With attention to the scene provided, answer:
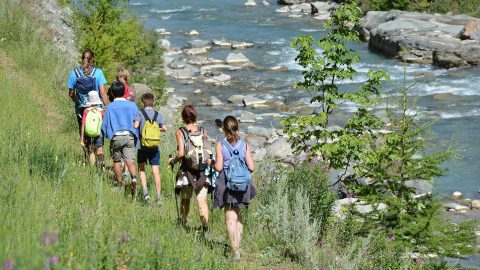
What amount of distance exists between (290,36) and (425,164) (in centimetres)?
2914

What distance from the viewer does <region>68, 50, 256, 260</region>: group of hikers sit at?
723 cm

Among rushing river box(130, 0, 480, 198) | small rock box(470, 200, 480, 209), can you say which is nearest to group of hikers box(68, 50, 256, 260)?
rushing river box(130, 0, 480, 198)

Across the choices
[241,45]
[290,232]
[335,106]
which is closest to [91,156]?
[290,232]

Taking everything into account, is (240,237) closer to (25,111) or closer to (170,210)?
(170,210)

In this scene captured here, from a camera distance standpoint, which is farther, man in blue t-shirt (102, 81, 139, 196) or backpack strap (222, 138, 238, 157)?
man in blue t-shirt (102, 81, 139, 196)

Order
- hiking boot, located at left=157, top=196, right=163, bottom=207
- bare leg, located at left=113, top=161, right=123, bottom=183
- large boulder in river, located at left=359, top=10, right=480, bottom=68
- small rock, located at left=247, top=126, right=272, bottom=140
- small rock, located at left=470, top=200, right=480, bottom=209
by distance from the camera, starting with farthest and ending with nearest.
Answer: large boulder in river, located at left=359, top=10, right=480, bottom=68
small rock, located at left=247, top=126, right=272, bottom=140
small rock, located at left=470, top=200, right=480, bottom=209
bare leg, located at left=113, top=161, right=123, bottom=183
hiking boot, located at left=157, top=196, right=163, bottom=207

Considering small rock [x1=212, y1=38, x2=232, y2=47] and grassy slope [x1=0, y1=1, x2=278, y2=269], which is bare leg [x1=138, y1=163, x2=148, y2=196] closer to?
grassy slope [x1=0, y1=1, x2=278, y2=269]

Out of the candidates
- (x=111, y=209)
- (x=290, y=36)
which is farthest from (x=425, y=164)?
(x=290, y=36)

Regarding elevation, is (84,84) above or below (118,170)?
above

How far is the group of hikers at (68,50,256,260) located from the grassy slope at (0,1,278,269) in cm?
32

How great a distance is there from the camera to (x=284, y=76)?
30.9 meters

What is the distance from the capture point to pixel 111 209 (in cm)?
672

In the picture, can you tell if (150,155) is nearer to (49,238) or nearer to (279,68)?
(49,238)

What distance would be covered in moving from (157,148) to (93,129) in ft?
3.37
